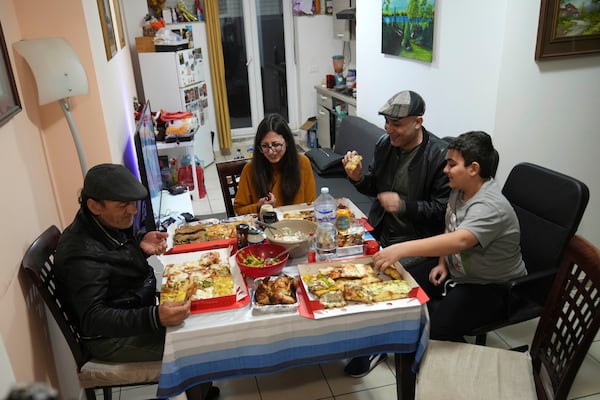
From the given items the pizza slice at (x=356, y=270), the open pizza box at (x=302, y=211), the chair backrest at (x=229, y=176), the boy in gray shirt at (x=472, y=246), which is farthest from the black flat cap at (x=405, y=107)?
the chair backrest at (x=229, y=176)

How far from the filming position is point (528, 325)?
2.61m

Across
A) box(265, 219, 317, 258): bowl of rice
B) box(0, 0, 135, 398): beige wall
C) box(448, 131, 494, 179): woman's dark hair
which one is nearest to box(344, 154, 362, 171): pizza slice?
box(265, 219, 317, 258): bowl of rice

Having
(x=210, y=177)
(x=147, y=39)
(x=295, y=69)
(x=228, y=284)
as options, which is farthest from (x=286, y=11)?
(x=228, y=284)

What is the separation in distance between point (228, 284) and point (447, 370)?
84 centimetres

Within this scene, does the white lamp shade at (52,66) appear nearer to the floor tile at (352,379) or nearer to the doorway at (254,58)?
the floor tile at (352,379)

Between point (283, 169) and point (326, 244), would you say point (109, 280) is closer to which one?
point (326, 244)

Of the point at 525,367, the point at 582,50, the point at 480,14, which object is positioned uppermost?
the point at 480,14

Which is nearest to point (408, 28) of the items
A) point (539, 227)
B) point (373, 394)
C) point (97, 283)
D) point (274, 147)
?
point (274, 147)

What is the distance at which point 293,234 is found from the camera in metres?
2.00

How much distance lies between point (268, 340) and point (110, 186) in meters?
0.75

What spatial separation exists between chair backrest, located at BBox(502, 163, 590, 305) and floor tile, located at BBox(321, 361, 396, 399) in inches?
30.5

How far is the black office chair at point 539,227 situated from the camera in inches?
74.5

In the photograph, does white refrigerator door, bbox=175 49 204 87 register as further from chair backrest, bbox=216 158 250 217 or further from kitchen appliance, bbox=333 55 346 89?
chair backrest, bbox=216 158 250 217

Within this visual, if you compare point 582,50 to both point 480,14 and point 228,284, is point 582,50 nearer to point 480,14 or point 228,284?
point 480,14
